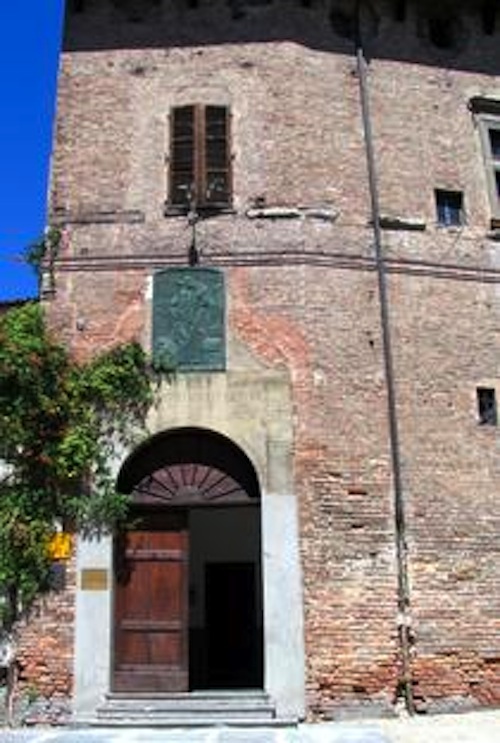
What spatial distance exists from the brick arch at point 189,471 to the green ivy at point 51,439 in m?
0.47

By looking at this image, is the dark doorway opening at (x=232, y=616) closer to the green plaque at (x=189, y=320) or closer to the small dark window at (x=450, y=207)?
the green plaque at (x=189, y=320)

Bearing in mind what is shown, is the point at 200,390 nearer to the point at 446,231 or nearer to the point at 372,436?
the point at 372,436

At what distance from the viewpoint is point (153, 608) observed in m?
12.5

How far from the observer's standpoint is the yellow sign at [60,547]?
1235 centimetres

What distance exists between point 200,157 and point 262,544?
5905 millimetres

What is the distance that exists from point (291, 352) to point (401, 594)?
3.56 metres

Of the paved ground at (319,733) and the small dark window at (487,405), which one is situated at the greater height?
the small dark window at (487,405)

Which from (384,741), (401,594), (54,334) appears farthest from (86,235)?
(384,741)

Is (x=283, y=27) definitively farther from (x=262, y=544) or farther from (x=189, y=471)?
(x=262, y=544)

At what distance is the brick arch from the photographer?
42.5 ft

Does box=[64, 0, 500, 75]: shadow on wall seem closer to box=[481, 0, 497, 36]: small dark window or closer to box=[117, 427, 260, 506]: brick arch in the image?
box=[481, 0, 497, 36]: small dark window

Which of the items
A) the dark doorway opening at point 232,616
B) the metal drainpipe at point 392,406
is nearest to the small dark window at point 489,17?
the metal drainpipe at point 392,406

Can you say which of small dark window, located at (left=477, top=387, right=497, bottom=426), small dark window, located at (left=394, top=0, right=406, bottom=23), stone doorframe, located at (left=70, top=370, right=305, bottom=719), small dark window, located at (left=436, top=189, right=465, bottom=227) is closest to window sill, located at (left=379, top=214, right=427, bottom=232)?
small dark window, located at (left=436, top=189, right=465, bottom=227)

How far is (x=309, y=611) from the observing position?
12180mm
